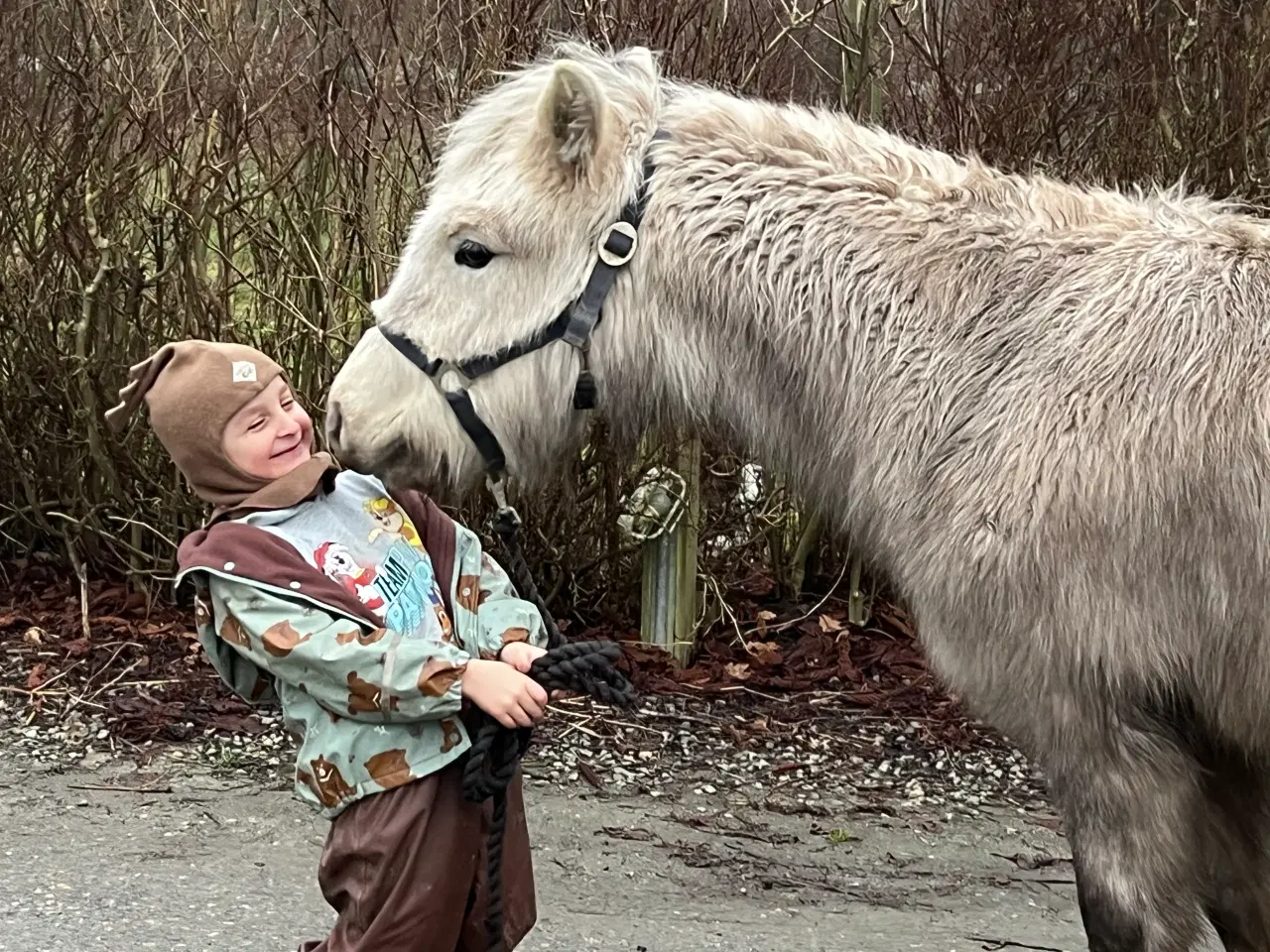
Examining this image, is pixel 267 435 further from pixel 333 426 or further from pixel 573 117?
pixel 573 117

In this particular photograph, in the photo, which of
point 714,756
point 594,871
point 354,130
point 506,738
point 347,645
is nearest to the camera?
point 347,645

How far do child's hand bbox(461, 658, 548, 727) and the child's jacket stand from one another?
26 millimetres

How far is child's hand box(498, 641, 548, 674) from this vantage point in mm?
2424

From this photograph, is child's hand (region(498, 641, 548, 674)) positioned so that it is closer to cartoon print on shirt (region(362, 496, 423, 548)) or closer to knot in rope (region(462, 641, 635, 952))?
knot in rope (region(462, 641, 635, 952))

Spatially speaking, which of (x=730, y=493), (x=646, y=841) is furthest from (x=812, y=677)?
(x=646, y=841)

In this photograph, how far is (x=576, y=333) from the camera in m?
2.60

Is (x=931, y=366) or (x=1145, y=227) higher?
(x=1145, y=227)

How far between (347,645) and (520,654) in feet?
1.09

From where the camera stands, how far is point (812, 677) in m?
5.26

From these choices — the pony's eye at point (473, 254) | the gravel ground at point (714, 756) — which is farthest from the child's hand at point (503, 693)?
the gravel ground at point (714, 756)

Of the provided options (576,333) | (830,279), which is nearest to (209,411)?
(576,333)

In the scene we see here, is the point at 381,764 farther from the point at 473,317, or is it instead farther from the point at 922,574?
the point at 922,574

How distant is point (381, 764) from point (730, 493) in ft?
10.5

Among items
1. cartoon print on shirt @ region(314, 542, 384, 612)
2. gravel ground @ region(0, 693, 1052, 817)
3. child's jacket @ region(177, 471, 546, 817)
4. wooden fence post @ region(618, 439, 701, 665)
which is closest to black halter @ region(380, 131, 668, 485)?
child's jacket @ region(177, 471, 546, 817)
